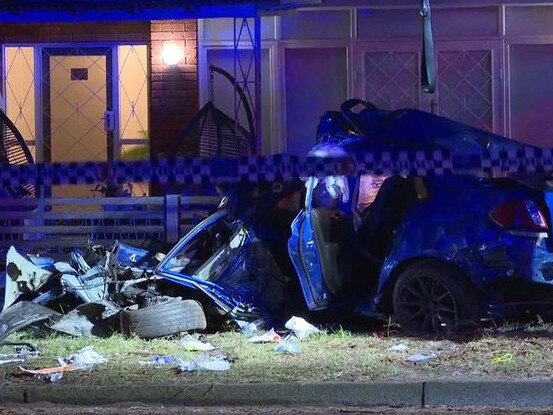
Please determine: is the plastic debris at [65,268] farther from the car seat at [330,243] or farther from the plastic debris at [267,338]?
the car seat at [330,243]

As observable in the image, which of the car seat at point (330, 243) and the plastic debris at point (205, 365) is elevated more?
the car seat at point (330, 243)

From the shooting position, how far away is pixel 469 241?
831cm

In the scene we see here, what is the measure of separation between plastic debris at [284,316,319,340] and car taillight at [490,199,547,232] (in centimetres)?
183

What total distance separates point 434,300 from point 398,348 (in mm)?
643

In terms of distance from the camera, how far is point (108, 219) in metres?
10.8

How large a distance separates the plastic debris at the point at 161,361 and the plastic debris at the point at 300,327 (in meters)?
1.26

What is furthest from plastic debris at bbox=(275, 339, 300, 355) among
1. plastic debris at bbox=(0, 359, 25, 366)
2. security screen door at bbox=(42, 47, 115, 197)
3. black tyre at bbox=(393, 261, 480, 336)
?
security screen door at bbox=(42, 47, 115, 197)

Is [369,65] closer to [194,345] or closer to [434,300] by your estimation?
[434,300]

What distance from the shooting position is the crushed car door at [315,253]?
875 cm

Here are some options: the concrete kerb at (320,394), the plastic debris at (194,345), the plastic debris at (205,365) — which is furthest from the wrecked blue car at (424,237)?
the concrete kerb at (320,394)

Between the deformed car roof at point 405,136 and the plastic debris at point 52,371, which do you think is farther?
the deformed car roof at point 405,136

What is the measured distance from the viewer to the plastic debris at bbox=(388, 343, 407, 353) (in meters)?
8.05

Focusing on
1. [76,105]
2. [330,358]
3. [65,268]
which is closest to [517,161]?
[330,358]

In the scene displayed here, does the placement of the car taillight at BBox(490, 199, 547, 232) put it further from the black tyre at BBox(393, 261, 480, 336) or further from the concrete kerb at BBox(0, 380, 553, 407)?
the concrete kerb at BBox(0, 380, 553, 407)
